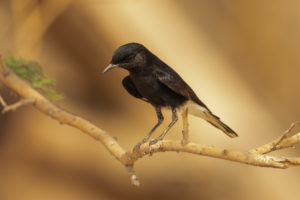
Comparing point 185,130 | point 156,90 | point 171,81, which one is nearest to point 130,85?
point 156,90

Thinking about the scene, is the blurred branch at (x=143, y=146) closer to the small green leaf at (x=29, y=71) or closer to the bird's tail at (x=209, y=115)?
the small green leaf at (x=29, y=71)

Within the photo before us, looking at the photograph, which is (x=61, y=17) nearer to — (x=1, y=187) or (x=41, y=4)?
(x=41, y=4)

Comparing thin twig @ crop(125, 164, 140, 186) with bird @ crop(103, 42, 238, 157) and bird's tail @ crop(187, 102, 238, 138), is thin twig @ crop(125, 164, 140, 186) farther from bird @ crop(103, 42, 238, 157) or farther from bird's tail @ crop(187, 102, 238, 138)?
bird's tail @ crop(187, 102, 238, 138)

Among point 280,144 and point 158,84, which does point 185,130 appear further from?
point 280,144

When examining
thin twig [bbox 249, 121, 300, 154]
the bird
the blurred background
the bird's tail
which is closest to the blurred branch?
thin twig [bbox 249, 121, 300, 154]

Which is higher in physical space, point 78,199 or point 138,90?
point 138,90

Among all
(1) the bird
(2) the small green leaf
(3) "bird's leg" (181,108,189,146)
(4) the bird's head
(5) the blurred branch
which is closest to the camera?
(5) the blurred branch

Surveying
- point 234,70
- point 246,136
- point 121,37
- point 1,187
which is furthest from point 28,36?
point 246,136
